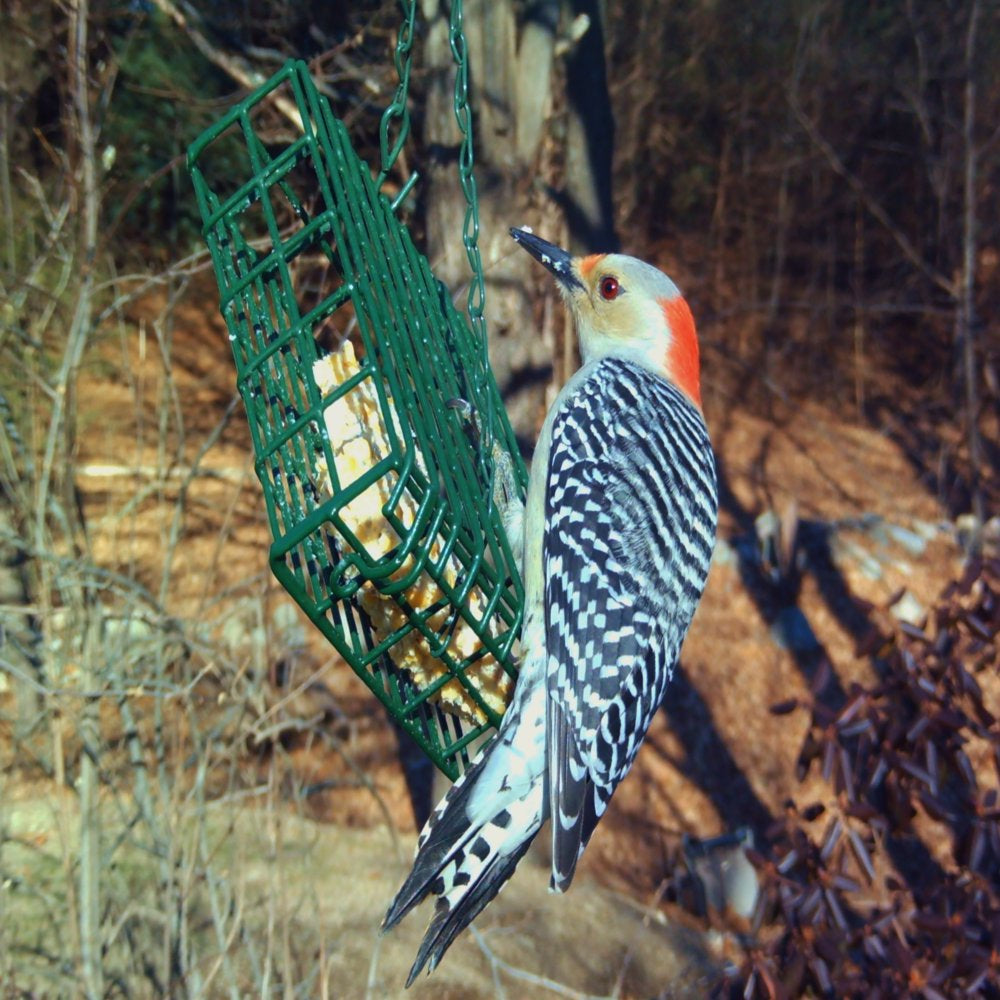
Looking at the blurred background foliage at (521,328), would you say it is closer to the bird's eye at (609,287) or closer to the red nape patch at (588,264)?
the bird's eye at (609,287)

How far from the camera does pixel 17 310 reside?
5.54m

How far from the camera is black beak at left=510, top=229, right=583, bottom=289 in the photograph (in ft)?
11.1

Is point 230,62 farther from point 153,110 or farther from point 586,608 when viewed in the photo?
point 586,608

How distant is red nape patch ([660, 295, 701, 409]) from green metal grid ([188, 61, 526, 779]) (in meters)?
0.87

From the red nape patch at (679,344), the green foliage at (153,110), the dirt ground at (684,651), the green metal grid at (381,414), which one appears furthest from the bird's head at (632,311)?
the green foliage at (153,110)

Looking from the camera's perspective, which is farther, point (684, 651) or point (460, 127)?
point (684, 651)

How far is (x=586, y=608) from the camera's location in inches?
114

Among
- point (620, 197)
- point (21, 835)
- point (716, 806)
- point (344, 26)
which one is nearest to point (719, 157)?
point (620, 197)

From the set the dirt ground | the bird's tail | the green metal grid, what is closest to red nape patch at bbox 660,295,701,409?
the green metal grid

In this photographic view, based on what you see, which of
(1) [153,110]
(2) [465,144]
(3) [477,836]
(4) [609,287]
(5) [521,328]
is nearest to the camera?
(3) [477,836]

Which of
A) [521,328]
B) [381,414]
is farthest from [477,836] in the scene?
[521,328]

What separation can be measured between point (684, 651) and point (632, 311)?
5.78 meters

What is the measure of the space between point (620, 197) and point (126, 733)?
8.81 meters

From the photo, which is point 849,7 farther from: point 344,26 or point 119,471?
point 119,471
